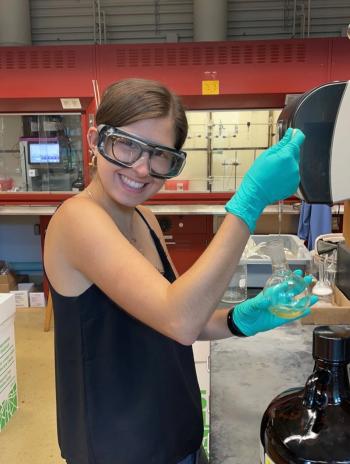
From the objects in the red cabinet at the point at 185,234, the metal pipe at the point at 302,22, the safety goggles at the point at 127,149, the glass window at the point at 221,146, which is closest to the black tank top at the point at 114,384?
the safety goggles at the point at 127,149

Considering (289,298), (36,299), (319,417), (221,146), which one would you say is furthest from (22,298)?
(319,417)

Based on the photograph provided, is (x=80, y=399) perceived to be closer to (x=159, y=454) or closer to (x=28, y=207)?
(x=159, y=454)

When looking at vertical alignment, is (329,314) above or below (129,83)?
below

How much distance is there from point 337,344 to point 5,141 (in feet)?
14.6

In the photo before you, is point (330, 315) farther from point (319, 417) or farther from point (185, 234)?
point (185, 234)

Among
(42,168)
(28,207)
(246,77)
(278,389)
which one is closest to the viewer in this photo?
(278,389)

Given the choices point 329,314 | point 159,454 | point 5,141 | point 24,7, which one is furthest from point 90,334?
point 24,7

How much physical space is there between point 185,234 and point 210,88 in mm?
1277

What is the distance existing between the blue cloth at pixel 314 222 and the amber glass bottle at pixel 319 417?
3041 mm

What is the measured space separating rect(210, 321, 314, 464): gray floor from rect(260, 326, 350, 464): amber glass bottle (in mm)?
165

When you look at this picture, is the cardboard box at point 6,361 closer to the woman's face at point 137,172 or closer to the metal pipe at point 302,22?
the woman's face at point 137,172

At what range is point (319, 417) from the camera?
1.95ft

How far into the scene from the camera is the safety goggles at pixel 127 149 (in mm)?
870

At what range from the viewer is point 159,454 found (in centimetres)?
95
